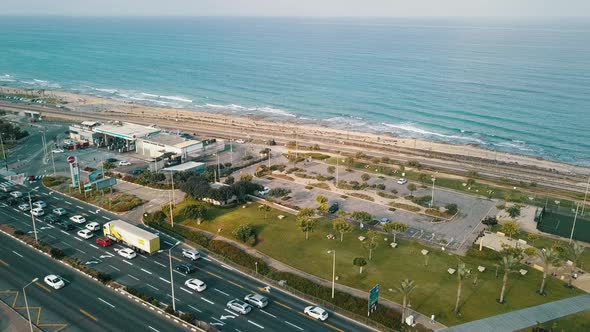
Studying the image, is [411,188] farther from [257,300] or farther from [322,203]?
[257,300]

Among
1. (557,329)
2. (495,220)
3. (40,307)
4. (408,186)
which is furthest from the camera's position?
(408,186)

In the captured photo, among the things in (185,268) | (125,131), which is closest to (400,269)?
(185,268)

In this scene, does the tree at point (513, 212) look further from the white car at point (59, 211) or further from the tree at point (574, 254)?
the white car at point (59, 211)

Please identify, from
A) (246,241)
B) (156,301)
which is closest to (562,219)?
(246,241)

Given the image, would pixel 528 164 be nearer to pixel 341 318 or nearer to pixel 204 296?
pixel 341 318

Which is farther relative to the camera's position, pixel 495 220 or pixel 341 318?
pixel 495 220

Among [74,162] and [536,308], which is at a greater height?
[74,162]

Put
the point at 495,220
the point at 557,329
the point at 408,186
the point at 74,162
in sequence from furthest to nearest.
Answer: the point at 408,186 < the point at 74,162 < the point at 495,220 < the point at 557,329
